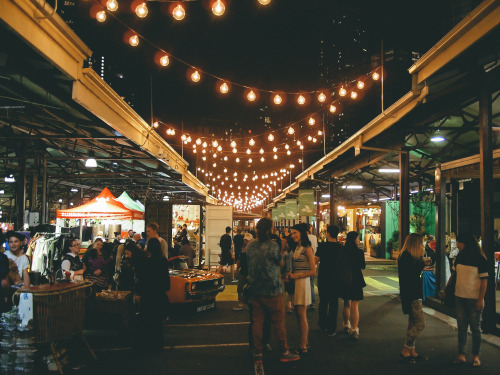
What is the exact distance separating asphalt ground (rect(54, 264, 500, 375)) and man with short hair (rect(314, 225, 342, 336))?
0.29 metres

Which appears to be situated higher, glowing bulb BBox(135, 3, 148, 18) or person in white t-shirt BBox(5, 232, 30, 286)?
glowing bulb BBox(135, 3, 148, 18)

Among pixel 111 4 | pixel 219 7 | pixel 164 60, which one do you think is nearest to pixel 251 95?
pixel 164 60

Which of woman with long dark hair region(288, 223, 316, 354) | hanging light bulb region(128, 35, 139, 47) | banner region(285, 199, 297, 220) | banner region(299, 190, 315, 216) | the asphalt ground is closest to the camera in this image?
the asphalt ground

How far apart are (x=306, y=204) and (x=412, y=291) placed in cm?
1572

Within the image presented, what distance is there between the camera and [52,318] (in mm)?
5297

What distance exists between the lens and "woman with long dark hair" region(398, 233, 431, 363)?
5816 mm

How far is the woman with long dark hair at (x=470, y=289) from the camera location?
5535 millimetres

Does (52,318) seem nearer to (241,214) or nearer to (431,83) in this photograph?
(431,83)

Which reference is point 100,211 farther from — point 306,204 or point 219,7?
point 306,204

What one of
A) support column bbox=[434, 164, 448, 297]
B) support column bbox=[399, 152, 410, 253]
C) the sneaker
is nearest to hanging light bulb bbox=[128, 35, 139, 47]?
the sneaker

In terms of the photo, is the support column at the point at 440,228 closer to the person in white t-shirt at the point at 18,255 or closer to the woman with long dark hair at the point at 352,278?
the woman with long dark hair at the point at 352,278

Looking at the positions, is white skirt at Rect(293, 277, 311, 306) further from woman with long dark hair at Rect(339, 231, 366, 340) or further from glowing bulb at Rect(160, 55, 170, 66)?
glowing bulb at Rect(160, 55, 170, 66)

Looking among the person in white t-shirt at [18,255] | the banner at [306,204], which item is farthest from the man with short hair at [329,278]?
the banner at [306,204]

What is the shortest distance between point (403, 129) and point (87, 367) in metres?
9.41
